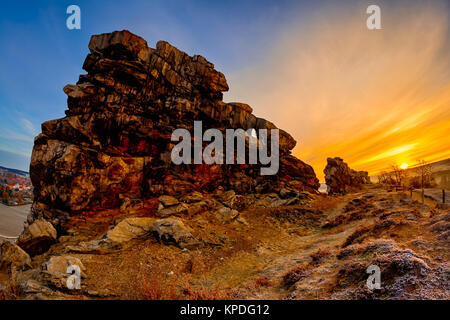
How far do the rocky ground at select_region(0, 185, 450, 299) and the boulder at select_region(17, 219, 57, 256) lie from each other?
15cm

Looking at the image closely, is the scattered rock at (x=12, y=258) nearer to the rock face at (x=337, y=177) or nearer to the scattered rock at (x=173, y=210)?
the scattered rock at (x=173, y=210)

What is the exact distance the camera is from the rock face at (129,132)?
2170 cm

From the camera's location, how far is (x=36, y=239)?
1684 cm

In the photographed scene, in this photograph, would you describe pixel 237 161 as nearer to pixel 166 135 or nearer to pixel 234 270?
pixel 166 135

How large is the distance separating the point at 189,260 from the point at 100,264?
5.98 m

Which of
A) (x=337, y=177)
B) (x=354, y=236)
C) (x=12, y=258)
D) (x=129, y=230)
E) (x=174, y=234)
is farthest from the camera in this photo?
(x=337, y=177)

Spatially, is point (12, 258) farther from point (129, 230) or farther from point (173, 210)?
point (173, 210)

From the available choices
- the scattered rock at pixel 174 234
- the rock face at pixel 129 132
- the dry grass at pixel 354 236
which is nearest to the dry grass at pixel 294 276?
the dry grass at pixel 354 236

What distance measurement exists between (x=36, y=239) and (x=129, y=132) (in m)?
15.5

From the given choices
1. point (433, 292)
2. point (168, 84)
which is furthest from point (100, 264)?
point (168, 84)

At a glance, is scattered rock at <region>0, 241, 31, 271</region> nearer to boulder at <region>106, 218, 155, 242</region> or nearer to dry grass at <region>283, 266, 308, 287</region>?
boulder at <region>106, 218, 155, 242</region>

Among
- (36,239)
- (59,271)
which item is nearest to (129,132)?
(36,239)

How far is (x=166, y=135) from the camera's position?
29.0m

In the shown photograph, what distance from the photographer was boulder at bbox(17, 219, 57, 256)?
16.4 m
